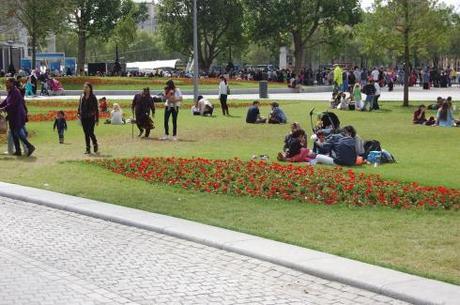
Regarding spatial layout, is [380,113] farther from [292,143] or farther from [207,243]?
[207,243]

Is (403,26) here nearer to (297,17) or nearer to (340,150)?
(340,150)

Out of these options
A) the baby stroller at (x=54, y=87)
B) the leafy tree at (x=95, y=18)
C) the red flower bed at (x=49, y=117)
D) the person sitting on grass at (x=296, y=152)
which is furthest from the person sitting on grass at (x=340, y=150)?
the leafy tree at (x=95, y=18)

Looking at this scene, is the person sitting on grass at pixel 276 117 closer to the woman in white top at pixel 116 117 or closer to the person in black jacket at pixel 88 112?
the woman in white top at pixel 116 117

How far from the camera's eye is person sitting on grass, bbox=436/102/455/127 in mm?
25109

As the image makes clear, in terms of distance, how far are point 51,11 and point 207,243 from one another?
48.0 m

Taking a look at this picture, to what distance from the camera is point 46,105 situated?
36.5 m

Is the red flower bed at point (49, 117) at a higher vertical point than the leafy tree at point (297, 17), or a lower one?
lower

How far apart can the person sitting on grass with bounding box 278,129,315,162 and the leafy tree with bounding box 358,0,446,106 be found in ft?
63.2

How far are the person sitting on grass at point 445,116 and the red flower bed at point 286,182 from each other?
11.2 m

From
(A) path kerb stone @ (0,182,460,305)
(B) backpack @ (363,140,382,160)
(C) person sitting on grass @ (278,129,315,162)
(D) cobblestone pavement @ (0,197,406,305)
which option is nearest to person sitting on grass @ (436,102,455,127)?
(B) backpack @ (363,140,382,160)

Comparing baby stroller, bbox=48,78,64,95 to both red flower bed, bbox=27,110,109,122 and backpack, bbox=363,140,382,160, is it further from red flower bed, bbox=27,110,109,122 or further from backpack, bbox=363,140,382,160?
backpack, bbox=363,140,382,160

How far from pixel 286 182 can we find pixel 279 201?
1198 mm

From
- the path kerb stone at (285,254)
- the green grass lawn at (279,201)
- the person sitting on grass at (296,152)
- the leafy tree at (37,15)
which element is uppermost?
the leafy tree at (37,15)

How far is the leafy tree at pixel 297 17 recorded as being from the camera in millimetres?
65000
